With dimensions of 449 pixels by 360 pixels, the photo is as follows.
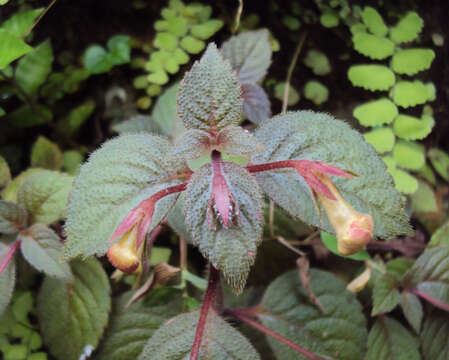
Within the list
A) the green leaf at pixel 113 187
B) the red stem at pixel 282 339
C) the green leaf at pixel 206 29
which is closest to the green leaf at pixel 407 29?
the green leaf at pixel 206 29

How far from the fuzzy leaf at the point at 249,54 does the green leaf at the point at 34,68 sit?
57 cm

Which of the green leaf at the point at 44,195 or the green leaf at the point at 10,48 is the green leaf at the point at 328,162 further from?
the green leaf at the point at 10,48

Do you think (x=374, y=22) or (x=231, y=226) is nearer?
(x=231, y=226)

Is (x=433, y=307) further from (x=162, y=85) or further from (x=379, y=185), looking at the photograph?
(x=162, y=85)

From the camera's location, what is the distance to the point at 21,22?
108 centimetres

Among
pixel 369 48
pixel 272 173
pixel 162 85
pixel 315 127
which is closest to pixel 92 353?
pixel 272 173

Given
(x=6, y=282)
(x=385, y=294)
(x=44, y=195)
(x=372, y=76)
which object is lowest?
(x=385, y=294)

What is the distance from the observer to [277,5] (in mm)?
1309

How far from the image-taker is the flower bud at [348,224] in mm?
583

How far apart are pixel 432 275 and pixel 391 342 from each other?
0.66 ft

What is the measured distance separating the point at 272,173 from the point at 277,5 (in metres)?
0.77

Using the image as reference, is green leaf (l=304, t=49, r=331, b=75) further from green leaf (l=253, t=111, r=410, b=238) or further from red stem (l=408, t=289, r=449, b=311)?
red stem (l=408, t=289, r=449, b=311)

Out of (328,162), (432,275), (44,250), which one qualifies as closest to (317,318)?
(432,275)

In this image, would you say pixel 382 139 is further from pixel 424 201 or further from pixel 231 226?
pixel 231 226
